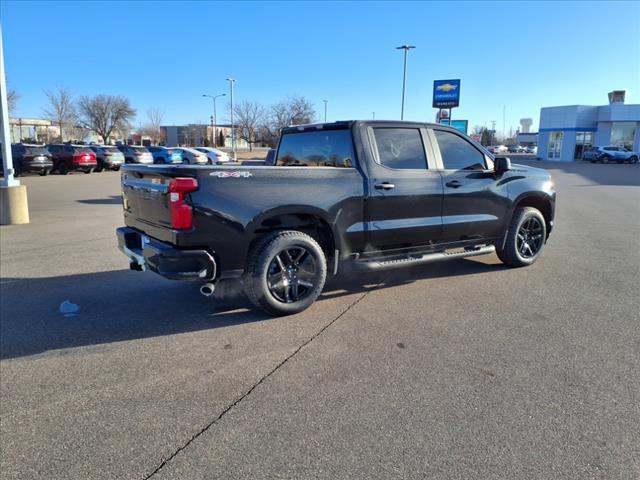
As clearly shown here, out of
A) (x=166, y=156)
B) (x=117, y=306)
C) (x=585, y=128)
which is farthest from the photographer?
(x=585, y=128)

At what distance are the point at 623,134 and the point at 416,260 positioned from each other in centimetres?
5799

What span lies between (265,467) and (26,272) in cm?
554

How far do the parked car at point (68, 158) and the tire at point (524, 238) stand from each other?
27729 millimetres

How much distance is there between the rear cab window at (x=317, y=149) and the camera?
5285 mm

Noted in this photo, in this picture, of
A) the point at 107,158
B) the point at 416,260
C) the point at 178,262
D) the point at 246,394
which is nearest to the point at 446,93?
the point at 107,158

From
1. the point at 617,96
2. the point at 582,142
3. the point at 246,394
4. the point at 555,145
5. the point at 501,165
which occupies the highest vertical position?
the point at 617,96

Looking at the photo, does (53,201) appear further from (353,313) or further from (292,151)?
(353,313)

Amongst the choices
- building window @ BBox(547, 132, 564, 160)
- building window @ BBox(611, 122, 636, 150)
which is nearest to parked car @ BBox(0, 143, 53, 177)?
building window @ BBox(547, 132, 564, 160)

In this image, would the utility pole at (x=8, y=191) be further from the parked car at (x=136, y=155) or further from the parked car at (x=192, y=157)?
the parked car at (x=192, y=157)

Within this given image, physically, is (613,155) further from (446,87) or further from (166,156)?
(166,156)

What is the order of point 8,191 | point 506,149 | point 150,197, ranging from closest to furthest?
point 150,197
point 8,191
point 506,149

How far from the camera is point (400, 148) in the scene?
5.49 meters

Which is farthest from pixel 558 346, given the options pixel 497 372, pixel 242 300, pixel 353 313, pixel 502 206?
pixel 242 300

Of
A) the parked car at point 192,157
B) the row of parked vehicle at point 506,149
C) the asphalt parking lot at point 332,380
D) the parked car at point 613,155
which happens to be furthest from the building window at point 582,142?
the asphalt parking lot at point 332,380
